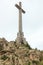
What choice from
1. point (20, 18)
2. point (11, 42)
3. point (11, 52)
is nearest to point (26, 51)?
point (11, 52)

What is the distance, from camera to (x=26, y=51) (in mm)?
57750

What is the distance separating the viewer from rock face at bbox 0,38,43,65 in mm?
51028

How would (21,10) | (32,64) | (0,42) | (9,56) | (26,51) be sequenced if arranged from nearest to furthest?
(32,64) → (9,56) → (26,51) → (0,42) → (21,10)

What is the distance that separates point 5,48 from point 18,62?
9785 millimetres

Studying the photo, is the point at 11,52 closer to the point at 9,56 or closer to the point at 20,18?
the point at 9,56

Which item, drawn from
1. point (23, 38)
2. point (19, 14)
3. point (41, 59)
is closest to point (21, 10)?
point (19, 14)

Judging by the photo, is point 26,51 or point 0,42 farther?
point 0,42

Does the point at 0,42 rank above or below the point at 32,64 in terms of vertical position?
above

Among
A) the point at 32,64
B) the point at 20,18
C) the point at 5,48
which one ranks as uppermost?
the point at 20,18

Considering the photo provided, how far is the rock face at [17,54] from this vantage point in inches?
2009

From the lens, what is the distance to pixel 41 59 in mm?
55031

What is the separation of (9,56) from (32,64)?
5.60 metres

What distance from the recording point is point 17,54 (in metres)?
55.6

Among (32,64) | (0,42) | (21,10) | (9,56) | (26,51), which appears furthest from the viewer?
(21,10)
